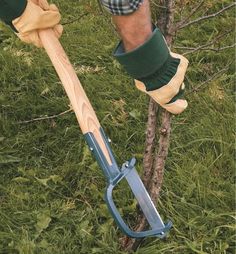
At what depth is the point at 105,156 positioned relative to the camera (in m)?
1.59

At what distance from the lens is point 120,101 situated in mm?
2629

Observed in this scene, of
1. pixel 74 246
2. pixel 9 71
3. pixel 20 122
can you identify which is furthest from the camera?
pixel 9 71

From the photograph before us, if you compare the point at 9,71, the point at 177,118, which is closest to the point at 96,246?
the point at 177,118

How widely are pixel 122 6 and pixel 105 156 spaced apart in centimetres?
52

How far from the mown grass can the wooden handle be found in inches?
20.5

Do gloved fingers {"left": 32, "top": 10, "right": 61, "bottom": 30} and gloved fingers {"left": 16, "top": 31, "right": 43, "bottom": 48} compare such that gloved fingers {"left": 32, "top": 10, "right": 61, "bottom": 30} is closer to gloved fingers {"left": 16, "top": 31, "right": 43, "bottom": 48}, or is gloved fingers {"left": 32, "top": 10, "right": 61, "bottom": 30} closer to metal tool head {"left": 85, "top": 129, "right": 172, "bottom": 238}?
gloved fingers {"left": 16, "top": 31, "right": 43, "bottom": 48}

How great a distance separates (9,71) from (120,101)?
0.64 metres

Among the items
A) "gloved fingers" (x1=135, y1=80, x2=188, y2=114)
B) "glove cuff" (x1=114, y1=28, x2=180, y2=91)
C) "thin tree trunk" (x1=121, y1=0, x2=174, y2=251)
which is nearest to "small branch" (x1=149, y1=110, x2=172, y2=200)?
"thin tree trunk" (x1=121, y1=0, x2=174, y2=251)

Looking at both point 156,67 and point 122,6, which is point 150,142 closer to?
point 156,67

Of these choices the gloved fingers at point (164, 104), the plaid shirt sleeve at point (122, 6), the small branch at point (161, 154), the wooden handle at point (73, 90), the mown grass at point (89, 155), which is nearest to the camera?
the plaid shirt sleeve at point (122, 6)

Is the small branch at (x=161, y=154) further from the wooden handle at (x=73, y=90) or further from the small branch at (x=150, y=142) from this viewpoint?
the wooden handle at (x=73, y=90)

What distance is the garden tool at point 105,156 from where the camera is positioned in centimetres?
156

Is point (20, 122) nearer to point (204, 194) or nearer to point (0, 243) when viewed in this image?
point (0, 243)

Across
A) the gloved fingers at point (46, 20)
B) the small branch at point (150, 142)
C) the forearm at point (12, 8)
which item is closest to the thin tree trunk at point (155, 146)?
the small branch at point (150, 142)
